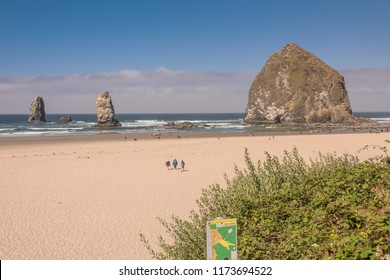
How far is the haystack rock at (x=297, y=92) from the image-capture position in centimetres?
12050

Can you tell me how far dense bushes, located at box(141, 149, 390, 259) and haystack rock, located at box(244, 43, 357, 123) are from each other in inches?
4405

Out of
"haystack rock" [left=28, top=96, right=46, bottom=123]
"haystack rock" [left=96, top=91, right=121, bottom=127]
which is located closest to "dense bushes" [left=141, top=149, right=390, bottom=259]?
"haystack rock" [left=96, top=91, right=121, bottom=127]

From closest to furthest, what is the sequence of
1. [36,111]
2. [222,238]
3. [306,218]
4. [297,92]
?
1. [222,238]
2. [306,218]
3. [297,92]
4. [36,111]

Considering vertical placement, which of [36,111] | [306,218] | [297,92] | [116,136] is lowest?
[116,136]

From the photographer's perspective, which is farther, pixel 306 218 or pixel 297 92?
pixel 297 92

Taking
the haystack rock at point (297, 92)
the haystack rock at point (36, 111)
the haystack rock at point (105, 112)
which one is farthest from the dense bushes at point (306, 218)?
the haystack rock at point (36, 111)

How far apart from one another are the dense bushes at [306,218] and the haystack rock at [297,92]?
112 metres

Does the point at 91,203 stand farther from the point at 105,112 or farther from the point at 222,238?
the point at 105,112

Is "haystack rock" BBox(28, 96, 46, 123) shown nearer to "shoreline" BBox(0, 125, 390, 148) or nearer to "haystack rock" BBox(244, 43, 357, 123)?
"haystack rock" BBox(244, 43, 357, 123)

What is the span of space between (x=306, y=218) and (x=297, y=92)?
5027 inches

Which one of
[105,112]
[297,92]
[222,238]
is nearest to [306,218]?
[222,238]

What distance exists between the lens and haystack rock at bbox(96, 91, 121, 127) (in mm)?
112438

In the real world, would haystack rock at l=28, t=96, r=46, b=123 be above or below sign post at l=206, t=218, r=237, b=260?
above

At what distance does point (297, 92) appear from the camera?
129 metres
